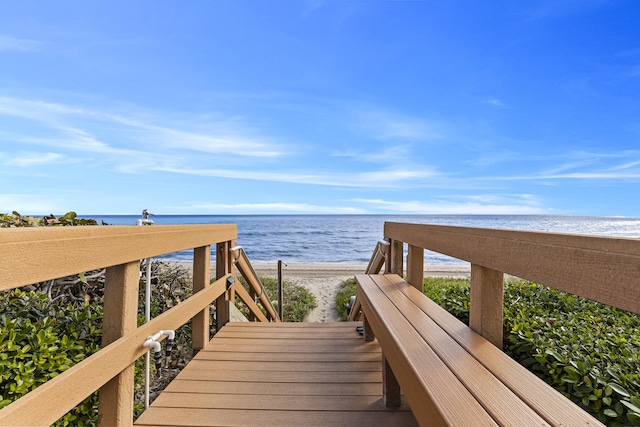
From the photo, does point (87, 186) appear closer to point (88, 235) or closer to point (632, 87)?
point (88, 235)

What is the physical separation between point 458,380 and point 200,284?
6.67 ft

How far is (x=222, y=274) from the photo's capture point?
3.34 meters

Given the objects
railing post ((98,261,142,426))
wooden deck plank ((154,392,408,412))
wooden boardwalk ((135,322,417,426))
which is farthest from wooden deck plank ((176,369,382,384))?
railing post ((98,261,142,426))

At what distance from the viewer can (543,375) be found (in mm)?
1858

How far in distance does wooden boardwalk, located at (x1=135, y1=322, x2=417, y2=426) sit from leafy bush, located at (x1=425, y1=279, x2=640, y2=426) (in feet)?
2.51

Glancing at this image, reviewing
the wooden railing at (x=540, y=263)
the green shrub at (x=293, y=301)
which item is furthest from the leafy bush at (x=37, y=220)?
the green shrub at (x=293, y=301)

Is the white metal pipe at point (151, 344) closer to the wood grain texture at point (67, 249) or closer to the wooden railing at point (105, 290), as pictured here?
the wooden railing at point (105, 290)

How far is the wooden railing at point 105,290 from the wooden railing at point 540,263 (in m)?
1.46

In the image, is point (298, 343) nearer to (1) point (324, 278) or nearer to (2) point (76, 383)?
(2) point (76, 383)

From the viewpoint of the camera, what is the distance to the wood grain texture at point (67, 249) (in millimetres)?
871

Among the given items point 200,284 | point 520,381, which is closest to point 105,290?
point 200,284

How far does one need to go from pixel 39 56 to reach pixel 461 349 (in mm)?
15038

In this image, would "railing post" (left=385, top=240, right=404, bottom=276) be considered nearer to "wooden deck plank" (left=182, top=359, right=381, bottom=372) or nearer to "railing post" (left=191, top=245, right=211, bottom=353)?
"wooden deck plank" (left=182, top=359, right=381, bottom=372)

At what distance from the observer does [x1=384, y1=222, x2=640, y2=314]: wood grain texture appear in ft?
2.59
